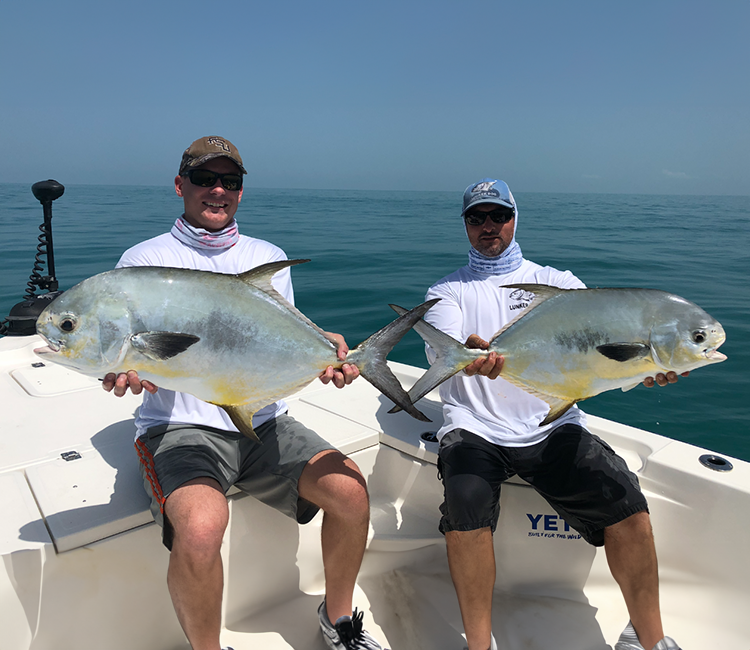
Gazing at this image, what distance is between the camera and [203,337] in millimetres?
1706

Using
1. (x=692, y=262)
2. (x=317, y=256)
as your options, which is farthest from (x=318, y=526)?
(x=692, y=262)

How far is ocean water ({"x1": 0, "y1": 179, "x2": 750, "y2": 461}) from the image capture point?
17.9 feet

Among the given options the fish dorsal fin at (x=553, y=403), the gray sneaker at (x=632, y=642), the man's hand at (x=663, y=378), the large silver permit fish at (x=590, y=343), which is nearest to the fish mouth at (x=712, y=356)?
the large silver permit fish at (x=590, y=343)

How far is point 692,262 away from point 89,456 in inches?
519

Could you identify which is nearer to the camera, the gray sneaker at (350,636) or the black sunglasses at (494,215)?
the gray sneaker at (350,636)

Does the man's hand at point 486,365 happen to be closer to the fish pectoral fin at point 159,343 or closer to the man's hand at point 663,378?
the man's hand at point 663,378

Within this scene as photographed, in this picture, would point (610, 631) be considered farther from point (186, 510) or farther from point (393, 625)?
point (186, 510)

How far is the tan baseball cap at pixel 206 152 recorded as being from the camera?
7.69 ft

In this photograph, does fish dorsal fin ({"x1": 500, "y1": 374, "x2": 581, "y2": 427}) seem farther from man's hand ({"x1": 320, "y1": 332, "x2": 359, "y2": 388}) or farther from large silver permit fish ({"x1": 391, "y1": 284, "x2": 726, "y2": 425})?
man's hand ({"x1": 320, "y1": 332, "x2": 359, "y2": 388})

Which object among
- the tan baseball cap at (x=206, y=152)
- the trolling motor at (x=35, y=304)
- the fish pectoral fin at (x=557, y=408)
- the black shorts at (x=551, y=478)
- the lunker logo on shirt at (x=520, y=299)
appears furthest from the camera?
the trolling motor at (x=35, y=304)

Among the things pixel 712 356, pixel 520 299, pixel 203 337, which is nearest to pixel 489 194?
pixel 520 299

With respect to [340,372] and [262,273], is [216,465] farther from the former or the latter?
[262,273]

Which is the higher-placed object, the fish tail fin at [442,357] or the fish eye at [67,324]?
the fish eye at [67,324]

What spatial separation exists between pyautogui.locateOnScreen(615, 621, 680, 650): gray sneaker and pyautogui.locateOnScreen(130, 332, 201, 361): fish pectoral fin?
1928 mm
